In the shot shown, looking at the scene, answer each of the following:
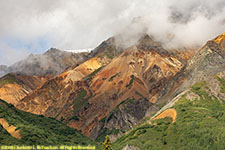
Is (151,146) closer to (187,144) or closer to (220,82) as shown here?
(187,144)

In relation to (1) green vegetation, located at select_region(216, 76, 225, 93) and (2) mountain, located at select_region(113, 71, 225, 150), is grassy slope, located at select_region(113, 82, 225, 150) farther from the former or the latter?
(1) green vegetation, located at select_region(216, 76, 225, 93)

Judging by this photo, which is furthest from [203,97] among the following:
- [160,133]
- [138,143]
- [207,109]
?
[138,143]

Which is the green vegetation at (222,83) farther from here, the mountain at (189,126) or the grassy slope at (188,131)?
the grassy slope at (188,131)

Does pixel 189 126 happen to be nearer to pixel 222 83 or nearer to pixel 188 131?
pixel 188 131

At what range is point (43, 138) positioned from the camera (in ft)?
397

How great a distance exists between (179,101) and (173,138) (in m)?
39.6

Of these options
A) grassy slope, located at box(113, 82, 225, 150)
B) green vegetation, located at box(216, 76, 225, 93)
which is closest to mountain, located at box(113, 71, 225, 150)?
grassy slope, located at box(113, 82, 225, 150)

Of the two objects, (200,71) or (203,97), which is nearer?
(203,97)

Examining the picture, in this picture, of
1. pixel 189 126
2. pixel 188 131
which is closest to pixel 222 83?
pixel 189 126

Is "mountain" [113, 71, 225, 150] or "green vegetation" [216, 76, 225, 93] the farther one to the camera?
"green vegetation" [216, 76, 225, 93]

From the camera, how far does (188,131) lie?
4063 inches

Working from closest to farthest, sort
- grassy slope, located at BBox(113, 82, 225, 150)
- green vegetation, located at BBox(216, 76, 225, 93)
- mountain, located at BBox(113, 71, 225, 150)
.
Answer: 1. grassy slope, located at BBox(113, 82, 225, 150)
2. mountain, located at BBox(113, 71, 225, 150)
3. green vegetation, located at BBox(216, 76, 225, 93)

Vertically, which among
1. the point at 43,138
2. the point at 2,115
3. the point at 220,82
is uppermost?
the point at 2,115

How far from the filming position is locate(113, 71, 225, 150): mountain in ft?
314
